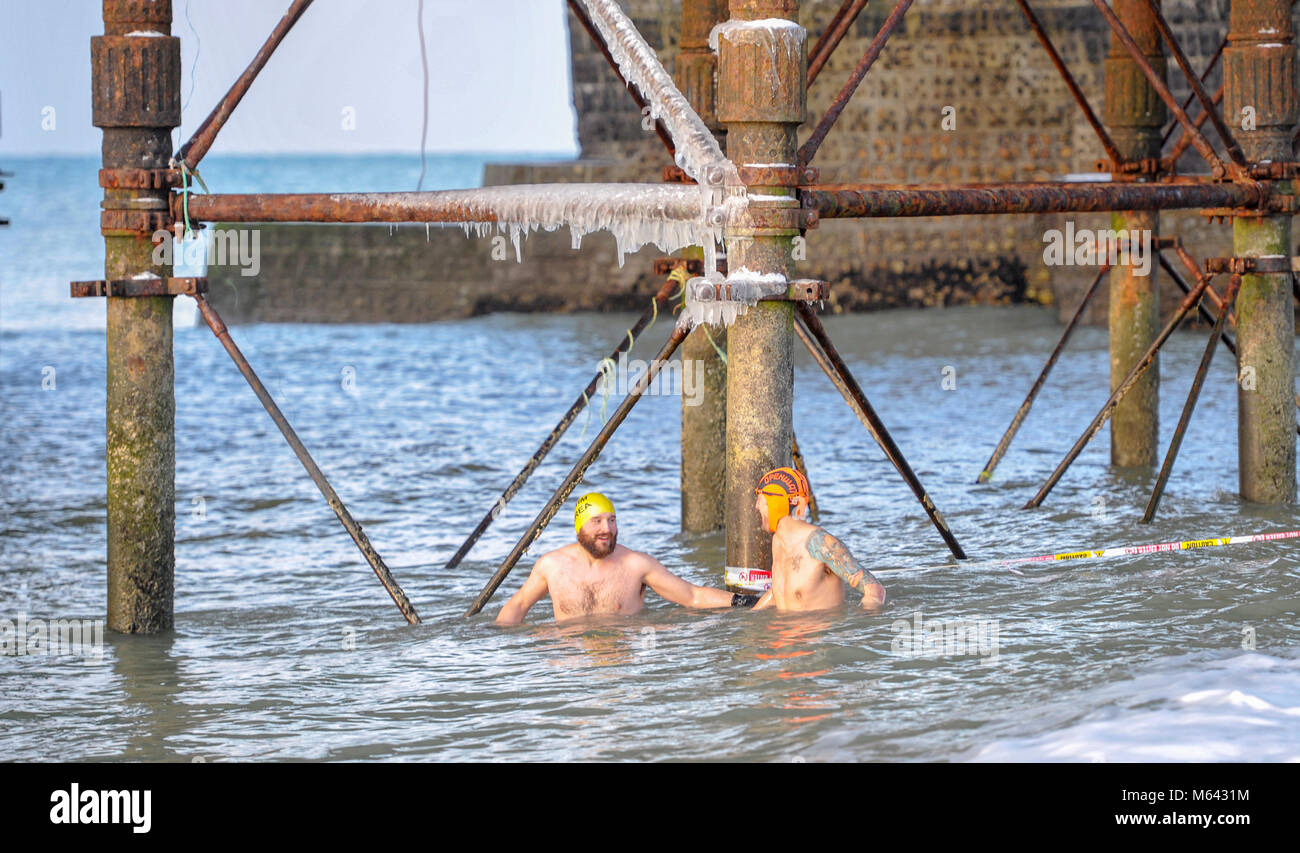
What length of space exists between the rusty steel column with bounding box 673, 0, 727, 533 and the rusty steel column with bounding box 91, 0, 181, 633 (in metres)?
3.03

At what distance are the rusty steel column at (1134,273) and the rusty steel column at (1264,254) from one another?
141cm

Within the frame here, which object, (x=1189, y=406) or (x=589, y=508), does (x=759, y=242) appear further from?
(x=1189, y=406)

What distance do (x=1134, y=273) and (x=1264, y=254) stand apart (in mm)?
1963

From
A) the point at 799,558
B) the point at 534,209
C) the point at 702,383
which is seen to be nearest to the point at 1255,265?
the point at 702,383

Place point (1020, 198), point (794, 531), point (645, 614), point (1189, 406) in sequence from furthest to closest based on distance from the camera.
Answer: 1. point (1189, 406)
2. point (1020, 198)
3. point (645, 614)
4. point (794, 531)

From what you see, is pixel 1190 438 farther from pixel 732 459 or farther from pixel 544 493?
pixel 732 459

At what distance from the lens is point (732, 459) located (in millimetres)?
7445

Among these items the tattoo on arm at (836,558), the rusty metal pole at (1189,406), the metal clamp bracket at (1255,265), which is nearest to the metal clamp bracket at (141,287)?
the tattoo on arm at (836,558)

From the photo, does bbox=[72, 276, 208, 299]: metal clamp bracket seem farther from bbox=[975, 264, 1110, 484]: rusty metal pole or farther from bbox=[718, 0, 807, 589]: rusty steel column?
bbox=[975, 264, 1110, 484]: rusty metal pole

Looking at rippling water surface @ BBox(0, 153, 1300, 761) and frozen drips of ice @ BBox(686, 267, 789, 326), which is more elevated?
frozen drips of ice @ BBox(686, 267, 789, 326)

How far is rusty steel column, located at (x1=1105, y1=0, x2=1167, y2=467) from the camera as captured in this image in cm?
1158

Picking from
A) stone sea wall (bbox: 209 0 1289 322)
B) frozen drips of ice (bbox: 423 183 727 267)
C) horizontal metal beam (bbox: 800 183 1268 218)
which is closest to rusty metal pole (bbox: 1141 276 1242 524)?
horizontal metal beam (bbox: 800 183 1268 218)

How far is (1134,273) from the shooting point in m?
11.8
